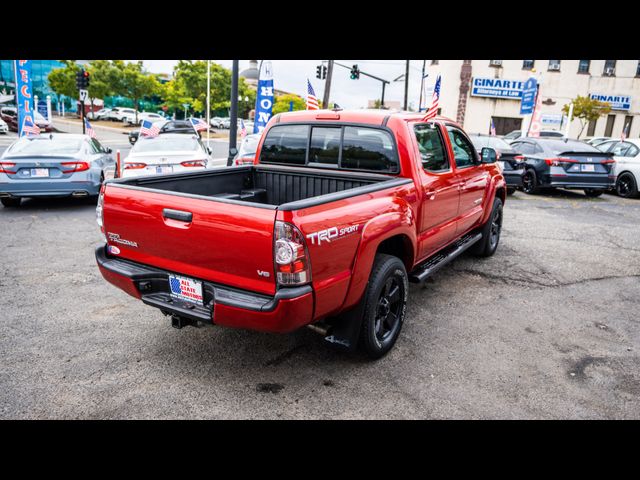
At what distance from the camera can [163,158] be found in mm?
9586

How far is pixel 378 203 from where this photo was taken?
360 cm

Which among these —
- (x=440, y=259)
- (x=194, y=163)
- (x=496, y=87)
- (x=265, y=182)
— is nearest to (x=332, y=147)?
(x=265, y=182)

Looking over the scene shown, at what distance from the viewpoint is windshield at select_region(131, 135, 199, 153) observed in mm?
10117

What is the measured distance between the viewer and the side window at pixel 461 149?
5418 mm

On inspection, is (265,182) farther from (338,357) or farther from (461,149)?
(461,149)

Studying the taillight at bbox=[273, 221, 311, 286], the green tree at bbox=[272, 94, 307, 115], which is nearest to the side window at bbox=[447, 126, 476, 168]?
the taillight at bbox=[273, 221, 311, 286]

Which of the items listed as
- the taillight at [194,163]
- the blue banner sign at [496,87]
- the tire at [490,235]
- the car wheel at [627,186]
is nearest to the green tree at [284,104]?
the blue banner sign at [496,87]

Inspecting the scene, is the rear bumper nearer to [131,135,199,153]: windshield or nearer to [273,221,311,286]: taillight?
[273,221,311,286]: taillight

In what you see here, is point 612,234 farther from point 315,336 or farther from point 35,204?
point 35,204

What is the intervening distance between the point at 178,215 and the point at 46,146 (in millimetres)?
7870

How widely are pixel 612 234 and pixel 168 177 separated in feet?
25.6

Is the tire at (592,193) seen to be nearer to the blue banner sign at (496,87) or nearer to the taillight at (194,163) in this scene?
the taillight at (194,163)

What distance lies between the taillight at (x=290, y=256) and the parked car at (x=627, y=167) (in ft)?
42.0
